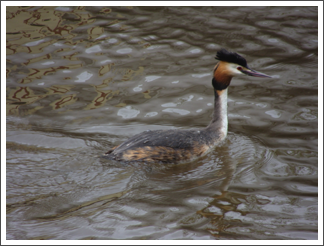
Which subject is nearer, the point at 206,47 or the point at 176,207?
the point at 176,207

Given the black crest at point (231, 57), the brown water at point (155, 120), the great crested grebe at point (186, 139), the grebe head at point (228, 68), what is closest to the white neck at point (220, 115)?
the great crested grebe at point (186, 139)

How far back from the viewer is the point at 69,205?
14.3ft

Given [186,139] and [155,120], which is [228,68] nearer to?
[186,139]

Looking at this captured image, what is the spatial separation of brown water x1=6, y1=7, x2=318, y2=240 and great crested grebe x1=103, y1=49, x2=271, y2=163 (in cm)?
18

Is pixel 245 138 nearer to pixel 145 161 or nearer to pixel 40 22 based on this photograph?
pixel 145 161

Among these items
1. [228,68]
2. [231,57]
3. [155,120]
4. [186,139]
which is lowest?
[155,120]

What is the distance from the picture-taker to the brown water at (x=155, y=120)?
4195 millimetres

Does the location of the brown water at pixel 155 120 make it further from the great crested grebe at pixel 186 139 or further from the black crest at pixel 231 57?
the black crest at pixel 231 57

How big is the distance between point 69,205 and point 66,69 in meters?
4.72

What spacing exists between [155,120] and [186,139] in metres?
1.35

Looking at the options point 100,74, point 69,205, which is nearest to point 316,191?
point 69,205

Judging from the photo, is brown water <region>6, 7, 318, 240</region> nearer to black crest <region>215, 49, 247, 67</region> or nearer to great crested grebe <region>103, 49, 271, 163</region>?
great crested grebe <region>103, 49, 271, 163</region>

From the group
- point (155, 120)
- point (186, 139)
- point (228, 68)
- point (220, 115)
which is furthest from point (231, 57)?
point (155, 120)

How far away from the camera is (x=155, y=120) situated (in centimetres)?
668
